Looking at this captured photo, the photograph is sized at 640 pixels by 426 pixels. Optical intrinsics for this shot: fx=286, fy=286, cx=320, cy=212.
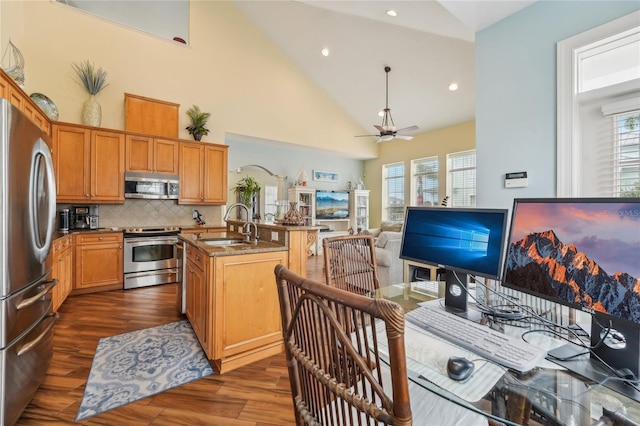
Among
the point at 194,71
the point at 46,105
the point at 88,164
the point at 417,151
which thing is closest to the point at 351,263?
the point at 88,164

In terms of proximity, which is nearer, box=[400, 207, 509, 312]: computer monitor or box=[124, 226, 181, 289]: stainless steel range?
box=[400, 207, 509, 312]: computer monitor

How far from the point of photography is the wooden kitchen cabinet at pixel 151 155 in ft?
14.6

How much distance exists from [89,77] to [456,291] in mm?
5559

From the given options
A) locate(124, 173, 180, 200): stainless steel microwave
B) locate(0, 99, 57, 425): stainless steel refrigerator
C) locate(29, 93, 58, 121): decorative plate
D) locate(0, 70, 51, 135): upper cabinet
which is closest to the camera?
locate(0, 99, 57, 425): stainless steel refrigerator

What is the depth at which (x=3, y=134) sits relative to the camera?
1.46 meters

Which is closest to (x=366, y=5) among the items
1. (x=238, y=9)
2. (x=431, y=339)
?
(x=238, y=9)

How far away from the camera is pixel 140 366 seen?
2250 millimetres

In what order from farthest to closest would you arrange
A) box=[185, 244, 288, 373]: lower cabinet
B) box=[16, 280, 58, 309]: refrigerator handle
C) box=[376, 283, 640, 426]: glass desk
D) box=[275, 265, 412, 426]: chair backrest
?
box=[185, 244, 288, 373]: lower cabinet → box=[16, 280, 58, 309]: refrigerator handle → box=[376, 283, 640, 426]: glass desk → box=[275, 265, 412, 426]: chair backrest

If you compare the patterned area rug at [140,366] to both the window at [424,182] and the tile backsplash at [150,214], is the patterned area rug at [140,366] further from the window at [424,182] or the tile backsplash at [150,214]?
the window at [424,182]

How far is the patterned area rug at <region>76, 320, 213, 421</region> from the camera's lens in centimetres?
190

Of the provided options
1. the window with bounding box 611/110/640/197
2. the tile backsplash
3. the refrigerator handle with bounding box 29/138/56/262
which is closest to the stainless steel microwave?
the tile backsplash

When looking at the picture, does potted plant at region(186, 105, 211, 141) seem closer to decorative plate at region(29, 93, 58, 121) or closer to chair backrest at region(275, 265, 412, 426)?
decorative plate at region(29, 93, 58, 121)

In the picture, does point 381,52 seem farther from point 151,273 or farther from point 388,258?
point 151,273

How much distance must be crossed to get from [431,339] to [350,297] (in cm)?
62
